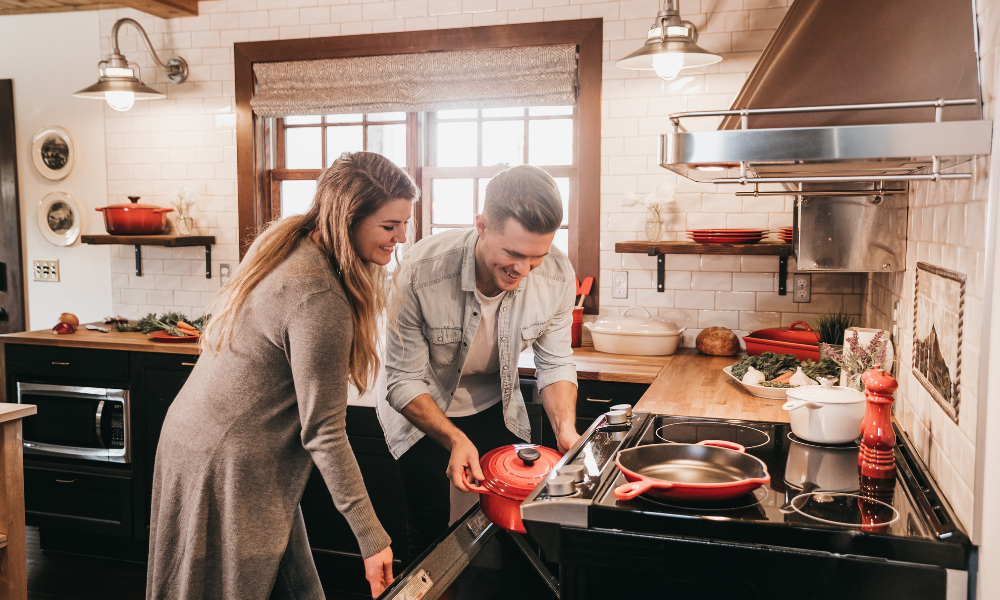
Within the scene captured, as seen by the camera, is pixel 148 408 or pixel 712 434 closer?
pixel 712 434

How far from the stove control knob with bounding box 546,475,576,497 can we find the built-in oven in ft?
9.46

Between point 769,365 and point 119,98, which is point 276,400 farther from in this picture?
point 119,98

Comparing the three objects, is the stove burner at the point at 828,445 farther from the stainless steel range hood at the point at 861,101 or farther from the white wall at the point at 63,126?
the white wall at the point at 63,126

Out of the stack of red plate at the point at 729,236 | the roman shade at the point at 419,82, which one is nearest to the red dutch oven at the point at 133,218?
the roman shade at the point at 419,82

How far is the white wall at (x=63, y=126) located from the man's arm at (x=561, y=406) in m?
3.31

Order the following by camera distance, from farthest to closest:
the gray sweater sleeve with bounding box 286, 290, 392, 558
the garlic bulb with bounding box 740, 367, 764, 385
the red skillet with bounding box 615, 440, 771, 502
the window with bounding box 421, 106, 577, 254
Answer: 1. the window with bounding box 421, 106, 577, 254
2. the garlic bulb with bounding box 740, 367, 764, 385
3. the gray sweater sleeve with bounding box 286, 290, 392, 558
4. the red skillet with bounding box 615, 440, 771, 502

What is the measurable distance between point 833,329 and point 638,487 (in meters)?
1.88

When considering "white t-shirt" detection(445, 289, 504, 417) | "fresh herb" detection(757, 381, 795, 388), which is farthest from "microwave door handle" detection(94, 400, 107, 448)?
"fresh herb" detection(757, 381, 795, 388)

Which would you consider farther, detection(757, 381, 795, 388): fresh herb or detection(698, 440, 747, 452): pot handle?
detection(757, 381, 795, 388): fresh herb

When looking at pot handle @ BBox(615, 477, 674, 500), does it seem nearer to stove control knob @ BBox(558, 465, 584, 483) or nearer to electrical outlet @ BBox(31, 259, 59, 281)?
stove control knob @ BBox(558, 465, 584, 483)

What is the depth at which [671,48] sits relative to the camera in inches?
115

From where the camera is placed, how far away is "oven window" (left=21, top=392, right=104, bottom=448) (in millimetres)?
3564

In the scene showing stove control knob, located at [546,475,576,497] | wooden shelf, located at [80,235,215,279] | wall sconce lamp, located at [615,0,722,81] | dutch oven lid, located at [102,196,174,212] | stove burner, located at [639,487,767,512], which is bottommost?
stove burner, located at [639,487,767,512]

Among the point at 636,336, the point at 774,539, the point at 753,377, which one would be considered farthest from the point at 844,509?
the point at 636,336
